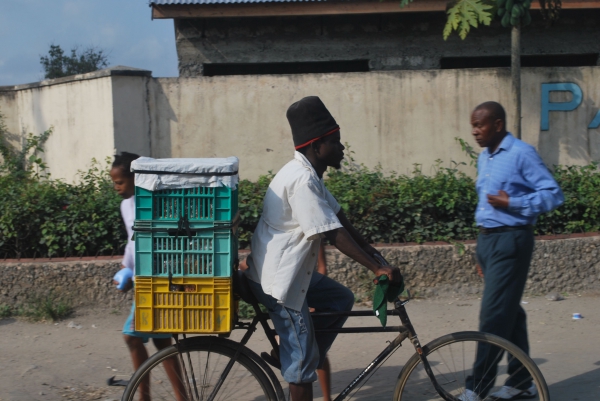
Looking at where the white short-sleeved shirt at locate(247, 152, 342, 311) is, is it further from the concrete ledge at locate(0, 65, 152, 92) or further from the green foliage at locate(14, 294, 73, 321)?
the concrete ledge at locate(0, 65, 152, 92)

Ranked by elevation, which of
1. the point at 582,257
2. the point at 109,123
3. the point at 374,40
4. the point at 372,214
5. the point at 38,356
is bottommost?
the point at 38,356

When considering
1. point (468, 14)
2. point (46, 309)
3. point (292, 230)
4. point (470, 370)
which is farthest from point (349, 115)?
point (292, 230)

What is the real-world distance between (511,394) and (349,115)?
5.01m

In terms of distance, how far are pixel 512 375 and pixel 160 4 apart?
288 inches

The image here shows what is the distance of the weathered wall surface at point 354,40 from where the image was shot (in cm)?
977

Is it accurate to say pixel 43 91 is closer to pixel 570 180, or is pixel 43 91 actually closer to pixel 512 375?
pixel 570 180

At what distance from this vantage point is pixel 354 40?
9883 millimetres

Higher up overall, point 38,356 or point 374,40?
point 374,40

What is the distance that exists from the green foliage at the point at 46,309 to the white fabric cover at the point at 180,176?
10.1 ft

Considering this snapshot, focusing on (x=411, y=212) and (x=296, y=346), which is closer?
(x=296, y=346)

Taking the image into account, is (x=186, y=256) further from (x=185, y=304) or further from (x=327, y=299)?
(x=327, y=299)

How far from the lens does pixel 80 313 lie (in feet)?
18.2


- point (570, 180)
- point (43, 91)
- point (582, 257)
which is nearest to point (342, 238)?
point (582, 257)

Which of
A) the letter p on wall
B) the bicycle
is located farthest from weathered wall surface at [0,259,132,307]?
the letter p on wall
